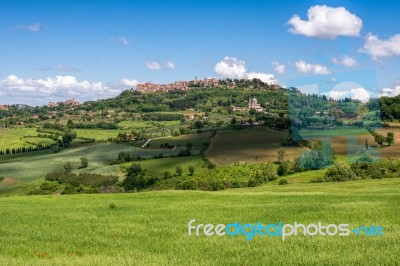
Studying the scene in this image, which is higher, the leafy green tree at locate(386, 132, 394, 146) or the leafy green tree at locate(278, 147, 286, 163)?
the leafy green tree at locate(386, 132, 394, 146)

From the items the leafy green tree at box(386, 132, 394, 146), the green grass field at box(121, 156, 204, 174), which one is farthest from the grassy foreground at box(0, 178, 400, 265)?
the green grass field at box(121, 156, 204, 174)

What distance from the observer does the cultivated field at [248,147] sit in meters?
A: 117

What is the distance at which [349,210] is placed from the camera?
20703 mm

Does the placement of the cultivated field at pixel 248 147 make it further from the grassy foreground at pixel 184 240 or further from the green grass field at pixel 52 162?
the grassy foreground at pixel 184 240

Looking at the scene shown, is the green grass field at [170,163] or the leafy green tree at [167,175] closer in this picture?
the leafy green tree at [167,175]

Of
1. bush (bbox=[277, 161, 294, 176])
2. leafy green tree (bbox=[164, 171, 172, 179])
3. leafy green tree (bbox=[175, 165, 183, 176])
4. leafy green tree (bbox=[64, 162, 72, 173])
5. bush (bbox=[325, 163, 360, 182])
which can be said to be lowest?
leafy green tree (bbox=[64, 162, 72, 173])

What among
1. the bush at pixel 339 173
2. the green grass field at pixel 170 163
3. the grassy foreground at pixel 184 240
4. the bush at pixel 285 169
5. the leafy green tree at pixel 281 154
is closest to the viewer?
the grassy foreground at pixel 184 240

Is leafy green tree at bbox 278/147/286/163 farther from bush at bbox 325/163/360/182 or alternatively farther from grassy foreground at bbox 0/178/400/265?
grassy foreground at bbox 0/178/400/265

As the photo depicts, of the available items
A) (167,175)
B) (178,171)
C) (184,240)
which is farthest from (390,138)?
(184,240)

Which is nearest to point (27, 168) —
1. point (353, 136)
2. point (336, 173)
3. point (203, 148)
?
point (203, 148)

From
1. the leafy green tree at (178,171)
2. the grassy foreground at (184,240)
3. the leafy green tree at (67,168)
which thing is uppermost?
the grassy foreground at (184,240)

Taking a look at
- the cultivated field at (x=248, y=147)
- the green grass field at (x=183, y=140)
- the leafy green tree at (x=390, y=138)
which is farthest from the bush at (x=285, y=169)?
the green grass field at (x=183, y=140)

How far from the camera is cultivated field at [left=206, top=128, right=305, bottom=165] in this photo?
11681 centimetres

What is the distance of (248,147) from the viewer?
431 ft
